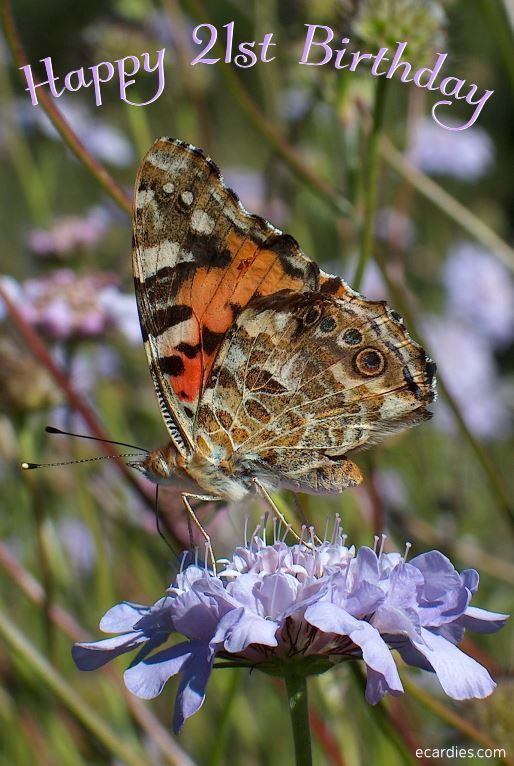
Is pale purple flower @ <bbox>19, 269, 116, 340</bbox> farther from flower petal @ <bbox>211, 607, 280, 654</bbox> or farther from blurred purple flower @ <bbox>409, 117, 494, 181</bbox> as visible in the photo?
blurred purple flower @ <bbox>409, 117, 494, 181</bbox>

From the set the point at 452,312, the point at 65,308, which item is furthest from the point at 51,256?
the point at 452,312

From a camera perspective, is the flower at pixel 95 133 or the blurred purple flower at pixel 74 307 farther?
the flower at pixel 95 133

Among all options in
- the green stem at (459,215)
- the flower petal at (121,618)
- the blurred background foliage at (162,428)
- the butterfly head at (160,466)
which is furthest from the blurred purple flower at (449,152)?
the flower petal at (121,618)

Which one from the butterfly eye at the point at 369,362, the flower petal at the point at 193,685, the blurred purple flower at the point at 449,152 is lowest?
the flower petal at the point at 193,685

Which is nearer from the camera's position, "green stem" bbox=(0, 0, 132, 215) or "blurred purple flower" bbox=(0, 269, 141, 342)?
"green stem" bbox=(0, 0, 132, 215)

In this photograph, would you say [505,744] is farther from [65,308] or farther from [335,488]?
[65,308]

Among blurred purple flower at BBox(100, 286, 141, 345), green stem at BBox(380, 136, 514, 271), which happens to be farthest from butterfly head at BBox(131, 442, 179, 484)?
blurred purple flower at BBox(100, 286, 141, 345)

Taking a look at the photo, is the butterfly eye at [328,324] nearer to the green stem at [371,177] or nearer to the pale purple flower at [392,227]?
the green stem at [371,177]

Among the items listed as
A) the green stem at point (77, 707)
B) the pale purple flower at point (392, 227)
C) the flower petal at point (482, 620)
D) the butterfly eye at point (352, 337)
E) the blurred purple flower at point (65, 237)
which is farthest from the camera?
the blurred purple flower at point (65, 237)
